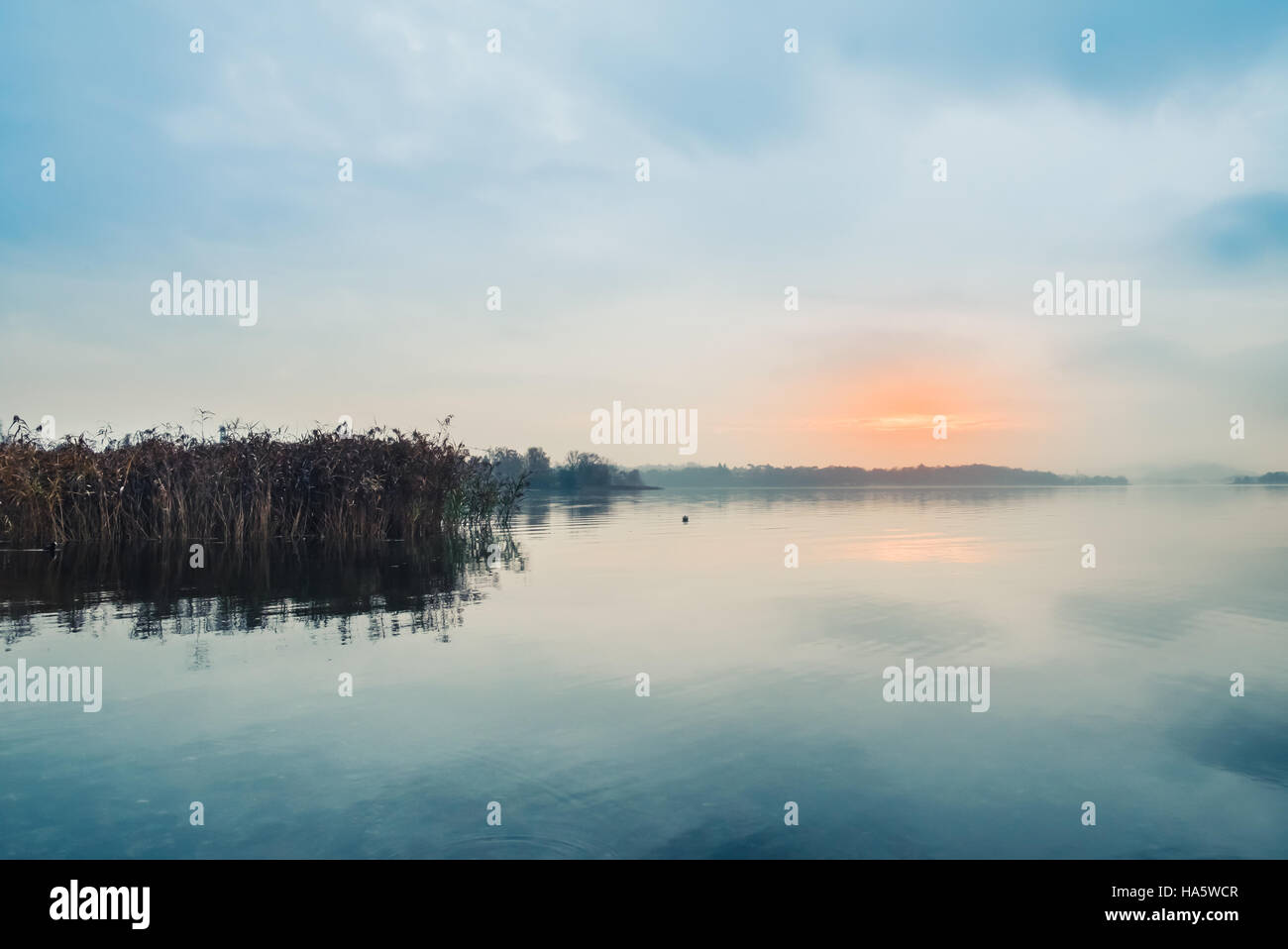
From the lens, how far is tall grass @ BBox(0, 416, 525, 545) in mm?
24281

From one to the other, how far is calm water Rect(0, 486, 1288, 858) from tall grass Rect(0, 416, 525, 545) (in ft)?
28.9

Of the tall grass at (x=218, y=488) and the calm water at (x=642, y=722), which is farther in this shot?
the tall grass at (x=218, y=488)

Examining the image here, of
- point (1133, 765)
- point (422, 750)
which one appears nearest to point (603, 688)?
point (422, 750)

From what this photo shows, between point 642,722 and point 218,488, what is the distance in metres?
22.0

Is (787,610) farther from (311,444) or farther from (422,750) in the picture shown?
(311,444)

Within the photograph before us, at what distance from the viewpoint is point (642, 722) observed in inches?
291

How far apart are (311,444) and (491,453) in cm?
675

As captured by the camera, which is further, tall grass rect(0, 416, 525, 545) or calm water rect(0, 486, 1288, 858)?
tall grass rect(0, 416, 525, 545)

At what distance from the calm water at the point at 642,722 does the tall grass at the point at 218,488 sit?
882cm

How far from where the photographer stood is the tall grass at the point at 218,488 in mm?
24281

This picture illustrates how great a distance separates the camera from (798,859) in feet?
15.5

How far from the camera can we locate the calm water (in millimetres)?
5148

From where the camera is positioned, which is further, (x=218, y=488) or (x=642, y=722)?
(x=218, y=488)

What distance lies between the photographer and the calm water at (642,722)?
5148mm
